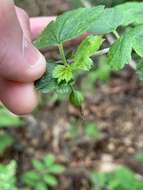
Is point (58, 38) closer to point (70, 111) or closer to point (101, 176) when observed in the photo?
point (101, 176)

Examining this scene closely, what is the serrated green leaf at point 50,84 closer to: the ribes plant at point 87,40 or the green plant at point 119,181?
the ribes plant at point 87,40

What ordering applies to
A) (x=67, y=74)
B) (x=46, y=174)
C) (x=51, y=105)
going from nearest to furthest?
(x=67, y=74), (x=46, y=174), (x=51, y=105)

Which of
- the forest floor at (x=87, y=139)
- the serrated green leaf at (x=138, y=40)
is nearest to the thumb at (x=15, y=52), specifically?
the serrated green leaf at (x=138, y=40)

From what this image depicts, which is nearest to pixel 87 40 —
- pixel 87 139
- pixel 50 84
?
pixel 50 84

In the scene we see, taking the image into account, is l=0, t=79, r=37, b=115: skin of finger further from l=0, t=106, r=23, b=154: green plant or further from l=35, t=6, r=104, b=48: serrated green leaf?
l=0, t=106, r=23, b=154: green plant

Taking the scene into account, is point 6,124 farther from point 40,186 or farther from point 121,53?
point 121,53

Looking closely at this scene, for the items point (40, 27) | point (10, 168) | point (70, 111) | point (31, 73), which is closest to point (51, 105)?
point (70, 111)

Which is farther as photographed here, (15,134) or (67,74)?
(15,134)

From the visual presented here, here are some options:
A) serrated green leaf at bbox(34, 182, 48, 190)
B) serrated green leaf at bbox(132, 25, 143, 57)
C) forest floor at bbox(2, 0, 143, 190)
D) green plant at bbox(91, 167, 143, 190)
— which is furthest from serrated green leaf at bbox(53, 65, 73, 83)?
forest floor at bbox(2, 0, 143, 190)
